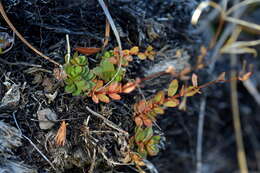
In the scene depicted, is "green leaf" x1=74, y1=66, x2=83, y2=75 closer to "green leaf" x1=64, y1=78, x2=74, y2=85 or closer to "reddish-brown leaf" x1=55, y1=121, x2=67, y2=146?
"green leaf" x1=64, y1=78, x2=74, y2=85

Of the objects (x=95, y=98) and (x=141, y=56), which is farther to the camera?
(x=141, y=56)

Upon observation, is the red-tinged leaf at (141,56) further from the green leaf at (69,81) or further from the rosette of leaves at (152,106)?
the green leaf at (69,81)

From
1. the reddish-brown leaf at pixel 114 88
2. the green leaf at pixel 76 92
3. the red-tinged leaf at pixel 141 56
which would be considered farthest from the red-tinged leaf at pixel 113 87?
the red-tinged leaf at pixel 141 56

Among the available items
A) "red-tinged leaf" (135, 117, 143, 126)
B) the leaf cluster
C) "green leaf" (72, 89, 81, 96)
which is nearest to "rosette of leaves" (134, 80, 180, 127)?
"red-tinged leaf" (135, 117, 143, 126)

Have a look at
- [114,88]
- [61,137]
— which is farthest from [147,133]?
[61,137]

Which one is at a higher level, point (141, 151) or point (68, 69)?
point (68, 69)

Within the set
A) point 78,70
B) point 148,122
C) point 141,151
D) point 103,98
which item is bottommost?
point 141,151

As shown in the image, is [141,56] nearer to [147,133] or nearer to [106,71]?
[106,71]
